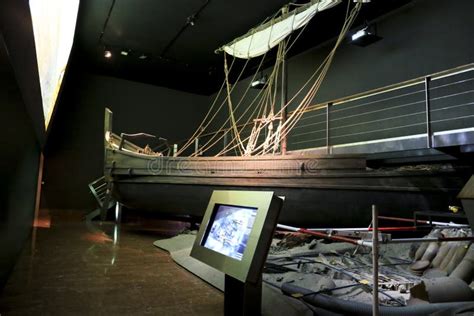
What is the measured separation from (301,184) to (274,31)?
3.17 metres

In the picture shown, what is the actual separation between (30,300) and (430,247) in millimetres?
3299

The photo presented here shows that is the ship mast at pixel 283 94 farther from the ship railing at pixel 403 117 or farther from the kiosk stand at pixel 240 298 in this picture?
the kiosk stand at pixel 240 298

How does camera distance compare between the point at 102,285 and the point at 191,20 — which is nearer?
the point at 102,285

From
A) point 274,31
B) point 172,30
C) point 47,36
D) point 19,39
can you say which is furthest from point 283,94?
point 19,39

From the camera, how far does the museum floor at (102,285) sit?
7.18ft

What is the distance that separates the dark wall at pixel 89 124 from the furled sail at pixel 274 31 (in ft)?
16.6

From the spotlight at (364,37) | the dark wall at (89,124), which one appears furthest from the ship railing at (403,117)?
the dark wall at (89,124)

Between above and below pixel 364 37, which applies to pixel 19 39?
below

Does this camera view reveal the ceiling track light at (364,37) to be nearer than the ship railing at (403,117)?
No

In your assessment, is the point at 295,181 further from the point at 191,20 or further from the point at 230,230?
the point at 191,20

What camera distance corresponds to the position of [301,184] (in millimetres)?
4602

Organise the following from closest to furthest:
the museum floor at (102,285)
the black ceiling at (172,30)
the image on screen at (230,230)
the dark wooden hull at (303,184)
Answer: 1. the image on screen at (230,230)
2. the museum floor at (102,285)
3. the dark wooden hull at (303,184)
4. the black ceiling at (172,30)

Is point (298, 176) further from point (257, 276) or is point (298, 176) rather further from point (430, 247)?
point (257, 276)

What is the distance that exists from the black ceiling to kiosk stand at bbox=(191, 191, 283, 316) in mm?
5776
